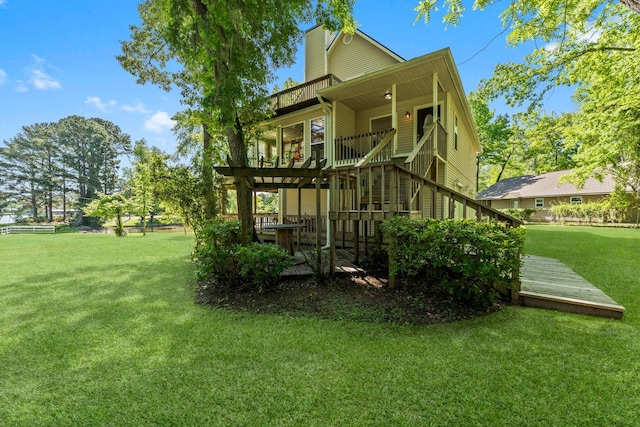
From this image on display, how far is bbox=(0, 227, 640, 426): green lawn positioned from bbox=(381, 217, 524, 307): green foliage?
1.58ft

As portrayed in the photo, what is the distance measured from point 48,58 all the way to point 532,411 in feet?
83.3

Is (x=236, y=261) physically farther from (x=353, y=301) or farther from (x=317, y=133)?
(x=317, y=133)

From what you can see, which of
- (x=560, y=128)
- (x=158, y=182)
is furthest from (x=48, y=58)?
(x=560, y=128)

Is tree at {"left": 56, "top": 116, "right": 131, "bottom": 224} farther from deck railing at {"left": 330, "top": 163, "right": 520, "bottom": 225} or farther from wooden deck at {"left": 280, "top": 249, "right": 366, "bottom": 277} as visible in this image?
deck railing at {"left": 330, "top": 163, "right": 520, "bottom": 225}

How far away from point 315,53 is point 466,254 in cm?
1303

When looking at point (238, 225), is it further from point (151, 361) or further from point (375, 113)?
point (375, 113)

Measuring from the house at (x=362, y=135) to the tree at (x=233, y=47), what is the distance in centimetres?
142

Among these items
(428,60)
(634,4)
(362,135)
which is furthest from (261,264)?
(428,60)

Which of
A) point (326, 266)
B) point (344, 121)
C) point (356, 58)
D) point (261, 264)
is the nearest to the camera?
point (261, 264)

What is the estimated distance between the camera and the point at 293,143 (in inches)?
483

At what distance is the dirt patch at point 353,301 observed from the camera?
3.80m

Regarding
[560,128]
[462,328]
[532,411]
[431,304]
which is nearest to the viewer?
[532,411]

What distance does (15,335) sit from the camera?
3.42m

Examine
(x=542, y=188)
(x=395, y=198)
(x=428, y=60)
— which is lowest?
(x=395, y=198)
